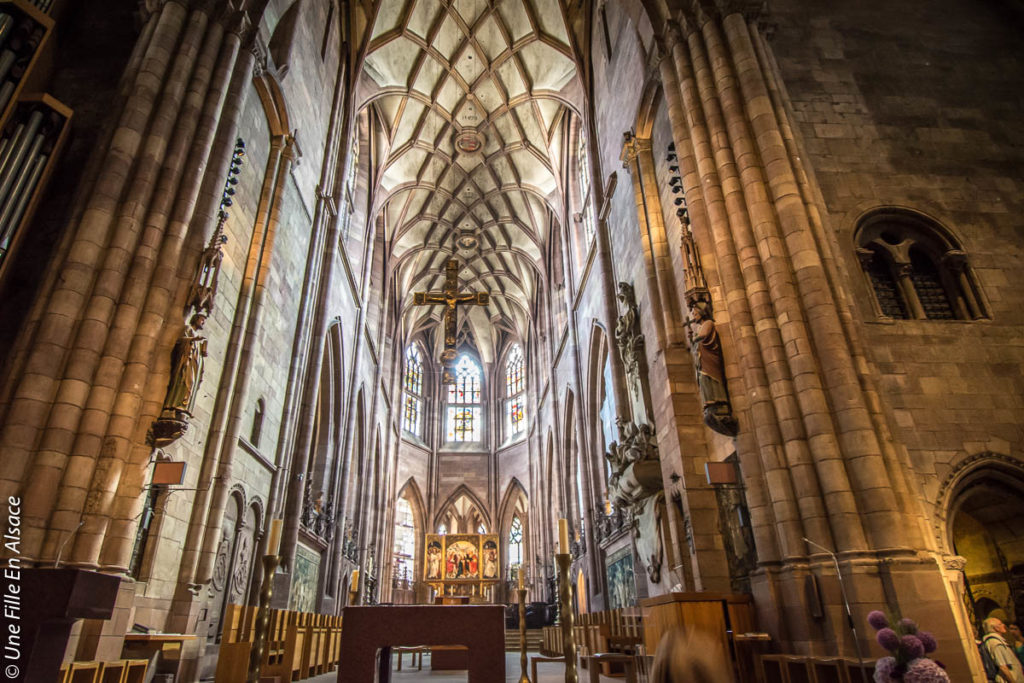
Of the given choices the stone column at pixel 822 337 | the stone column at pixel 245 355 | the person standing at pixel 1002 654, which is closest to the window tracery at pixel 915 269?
the stone column at pixel 822 337

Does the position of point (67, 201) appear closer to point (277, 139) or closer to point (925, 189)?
point (277, 139)

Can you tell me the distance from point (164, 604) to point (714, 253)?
30.7 ft

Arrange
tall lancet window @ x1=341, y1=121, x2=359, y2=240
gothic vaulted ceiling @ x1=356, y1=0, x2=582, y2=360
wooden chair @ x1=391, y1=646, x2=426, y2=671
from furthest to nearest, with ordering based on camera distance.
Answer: gothic vaulted ceiling @ x1=356, y1=0, x2=582, y2=360, tall lancet window @ x1=341, y1=121, x2=359, y2=240, wooden chair @ x1=391, y1=646, x2=426, y2=671

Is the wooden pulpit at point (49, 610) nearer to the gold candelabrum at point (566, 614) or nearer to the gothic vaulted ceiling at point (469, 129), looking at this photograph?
the gold candelabrum at point (566, 614)

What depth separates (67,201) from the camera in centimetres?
846

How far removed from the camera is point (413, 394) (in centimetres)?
3441

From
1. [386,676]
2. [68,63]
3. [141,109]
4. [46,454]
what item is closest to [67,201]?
[141,109]

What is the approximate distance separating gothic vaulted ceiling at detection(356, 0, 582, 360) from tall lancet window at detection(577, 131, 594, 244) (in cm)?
152

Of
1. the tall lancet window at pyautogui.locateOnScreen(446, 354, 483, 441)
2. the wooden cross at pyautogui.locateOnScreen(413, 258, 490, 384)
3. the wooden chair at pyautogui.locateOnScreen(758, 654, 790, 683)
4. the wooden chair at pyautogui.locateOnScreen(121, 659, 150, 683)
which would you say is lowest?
the wooden chair at pyautogui.locateOnScreen(758, 654, 790, 683)

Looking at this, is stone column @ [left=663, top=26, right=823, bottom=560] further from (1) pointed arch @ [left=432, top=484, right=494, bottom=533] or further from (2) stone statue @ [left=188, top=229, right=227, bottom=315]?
(1) pointed arch @ [left=432, top=484, right=494, bottom=533]

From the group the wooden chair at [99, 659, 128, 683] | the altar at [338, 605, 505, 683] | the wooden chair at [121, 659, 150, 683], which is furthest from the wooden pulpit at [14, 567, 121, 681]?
the wooden chair at [121, 659, 150, 683]

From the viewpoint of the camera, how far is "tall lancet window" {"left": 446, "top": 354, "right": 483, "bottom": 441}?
116ft

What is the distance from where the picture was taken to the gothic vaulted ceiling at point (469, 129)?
1939 centimetres

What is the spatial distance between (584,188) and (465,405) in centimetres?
1886
